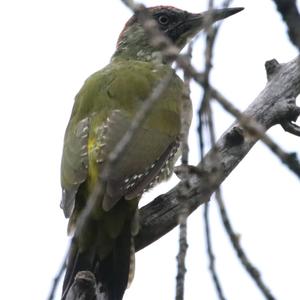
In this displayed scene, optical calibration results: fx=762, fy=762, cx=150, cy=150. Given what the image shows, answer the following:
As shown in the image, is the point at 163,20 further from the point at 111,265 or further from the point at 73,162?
the point at 111,265

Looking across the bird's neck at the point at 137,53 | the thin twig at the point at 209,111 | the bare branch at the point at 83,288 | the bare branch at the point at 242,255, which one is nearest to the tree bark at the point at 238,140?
the bare branch at the point at 83,288

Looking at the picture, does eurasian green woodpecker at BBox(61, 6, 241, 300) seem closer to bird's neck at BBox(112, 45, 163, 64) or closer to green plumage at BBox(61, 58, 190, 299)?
green plumage at BBox(61, 58, 190, 299)

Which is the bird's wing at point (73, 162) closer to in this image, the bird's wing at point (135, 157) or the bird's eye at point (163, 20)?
the bird's wing at point (135, 157)

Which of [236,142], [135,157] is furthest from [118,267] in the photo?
[236,142]

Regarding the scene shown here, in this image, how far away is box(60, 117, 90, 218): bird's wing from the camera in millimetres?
4641

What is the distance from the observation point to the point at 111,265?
459cm

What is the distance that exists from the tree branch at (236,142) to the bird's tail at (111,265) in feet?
0.78

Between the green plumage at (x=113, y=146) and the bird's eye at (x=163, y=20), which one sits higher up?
the bird's eye at (x=163, y=20)

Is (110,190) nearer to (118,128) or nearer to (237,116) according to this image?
(118,128)

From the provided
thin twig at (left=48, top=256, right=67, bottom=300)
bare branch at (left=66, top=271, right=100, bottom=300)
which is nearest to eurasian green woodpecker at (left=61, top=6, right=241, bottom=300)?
bare branch at (left=66, top=271, right=100, bottom=300)

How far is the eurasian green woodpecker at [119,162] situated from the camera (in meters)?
4.53

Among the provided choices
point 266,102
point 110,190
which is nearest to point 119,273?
point 110,190

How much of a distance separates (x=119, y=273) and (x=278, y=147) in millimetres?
2746

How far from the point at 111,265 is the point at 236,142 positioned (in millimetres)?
1112
